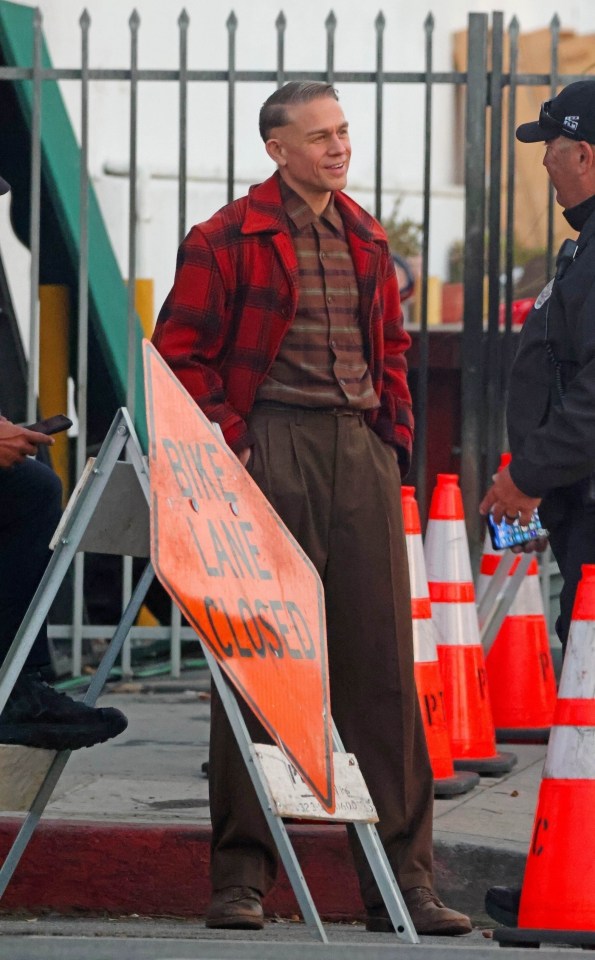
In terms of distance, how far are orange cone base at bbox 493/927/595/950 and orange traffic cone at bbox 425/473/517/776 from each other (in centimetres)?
190

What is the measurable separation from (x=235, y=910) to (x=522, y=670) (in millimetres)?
2546

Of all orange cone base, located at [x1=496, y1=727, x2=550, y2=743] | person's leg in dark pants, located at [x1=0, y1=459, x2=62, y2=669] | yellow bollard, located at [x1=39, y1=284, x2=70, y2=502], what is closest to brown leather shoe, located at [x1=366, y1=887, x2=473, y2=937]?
person's leg in dark pants, located at [x1=0, y1=459, x2=62, y2=669]

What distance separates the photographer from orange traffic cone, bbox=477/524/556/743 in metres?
6.25

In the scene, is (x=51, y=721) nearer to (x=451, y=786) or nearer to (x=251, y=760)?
(x=251, y=760)

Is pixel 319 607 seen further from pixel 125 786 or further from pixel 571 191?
pixel 125 786

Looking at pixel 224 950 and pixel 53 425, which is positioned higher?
pixel 53 425

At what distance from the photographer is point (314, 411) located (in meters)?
4.14

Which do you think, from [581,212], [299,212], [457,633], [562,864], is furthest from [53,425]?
[457,633]

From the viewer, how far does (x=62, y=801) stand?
5004 millimetres

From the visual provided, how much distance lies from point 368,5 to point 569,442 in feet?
56.4

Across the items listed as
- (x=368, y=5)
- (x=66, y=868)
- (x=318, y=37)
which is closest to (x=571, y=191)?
(x=66, y=868)

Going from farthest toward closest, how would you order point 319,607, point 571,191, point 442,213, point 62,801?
point 442,213, point 62,801, point 571,191, point 319,607

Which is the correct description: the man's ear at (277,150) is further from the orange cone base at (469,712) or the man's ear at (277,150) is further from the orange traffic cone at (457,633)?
the orange cone base at (469,712)

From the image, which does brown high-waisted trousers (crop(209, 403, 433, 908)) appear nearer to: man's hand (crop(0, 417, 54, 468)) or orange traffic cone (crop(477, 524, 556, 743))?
man's hand (crop(0, 417, 54, 468))
